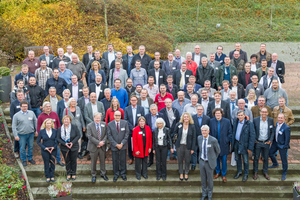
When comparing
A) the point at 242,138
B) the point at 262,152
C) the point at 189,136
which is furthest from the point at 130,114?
the point at 262,152

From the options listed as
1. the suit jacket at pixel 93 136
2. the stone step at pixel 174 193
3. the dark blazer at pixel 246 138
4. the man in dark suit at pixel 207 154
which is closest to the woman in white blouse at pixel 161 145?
the stone step at pixel 174 193

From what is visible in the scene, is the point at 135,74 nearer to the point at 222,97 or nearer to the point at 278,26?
the point at 222,97

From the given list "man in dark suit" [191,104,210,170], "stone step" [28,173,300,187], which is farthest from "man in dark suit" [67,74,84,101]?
"man in dark suit" [191,104,210,170]

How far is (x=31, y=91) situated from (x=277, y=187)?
24.0 feet

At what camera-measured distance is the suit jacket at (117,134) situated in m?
7.96

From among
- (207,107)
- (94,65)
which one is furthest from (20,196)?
(207,107)

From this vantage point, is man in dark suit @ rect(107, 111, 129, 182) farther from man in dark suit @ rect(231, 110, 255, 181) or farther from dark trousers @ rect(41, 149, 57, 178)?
man in dark suit @ rect(231, 110, 255, 181)

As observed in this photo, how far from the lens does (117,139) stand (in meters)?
8.01

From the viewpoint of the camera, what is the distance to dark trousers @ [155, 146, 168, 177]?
26.2 feet

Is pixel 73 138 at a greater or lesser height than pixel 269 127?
lesser

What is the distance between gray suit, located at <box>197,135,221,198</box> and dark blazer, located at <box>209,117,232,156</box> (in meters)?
0.49

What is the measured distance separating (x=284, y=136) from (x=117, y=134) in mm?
4301

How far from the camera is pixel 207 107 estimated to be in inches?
333

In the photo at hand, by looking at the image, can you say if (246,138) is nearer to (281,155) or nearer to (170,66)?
(281,155)
